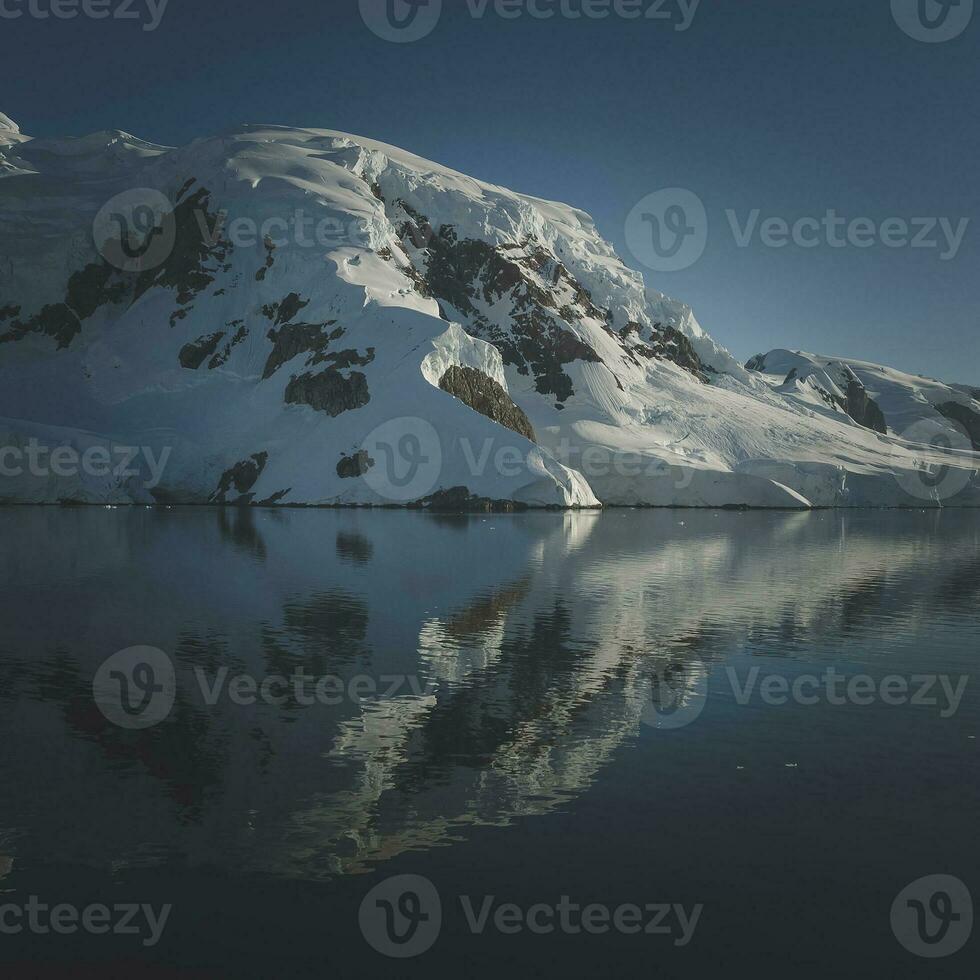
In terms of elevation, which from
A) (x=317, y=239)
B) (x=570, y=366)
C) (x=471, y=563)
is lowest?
(x=471, y=563)

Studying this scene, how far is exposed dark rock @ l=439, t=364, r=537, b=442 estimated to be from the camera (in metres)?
122

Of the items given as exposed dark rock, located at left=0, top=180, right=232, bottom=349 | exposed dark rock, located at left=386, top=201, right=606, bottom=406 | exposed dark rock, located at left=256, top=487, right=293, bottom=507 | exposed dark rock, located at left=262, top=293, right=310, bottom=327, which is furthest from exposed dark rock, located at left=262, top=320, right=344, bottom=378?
exposed dark rock, located at left=386, top=201, right=606, bottom=406

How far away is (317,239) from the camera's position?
144 m

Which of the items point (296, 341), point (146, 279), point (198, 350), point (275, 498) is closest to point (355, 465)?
point (275, 498)

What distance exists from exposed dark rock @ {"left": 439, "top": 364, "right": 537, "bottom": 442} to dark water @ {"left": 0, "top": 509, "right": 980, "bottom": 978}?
285 ft

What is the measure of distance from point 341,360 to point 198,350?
3645cm

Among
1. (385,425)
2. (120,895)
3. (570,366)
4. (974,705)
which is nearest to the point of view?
(120,895)

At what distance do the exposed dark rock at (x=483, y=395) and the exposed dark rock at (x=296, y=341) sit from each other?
1692cm

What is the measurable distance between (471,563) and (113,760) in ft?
113

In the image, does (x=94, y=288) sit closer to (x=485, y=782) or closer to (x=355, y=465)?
(x=355, y=465)

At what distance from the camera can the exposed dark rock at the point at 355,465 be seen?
355 feet

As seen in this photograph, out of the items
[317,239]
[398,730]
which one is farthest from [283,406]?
[398,730]

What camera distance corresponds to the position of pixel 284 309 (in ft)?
456

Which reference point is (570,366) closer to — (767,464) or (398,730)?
(767,464)
